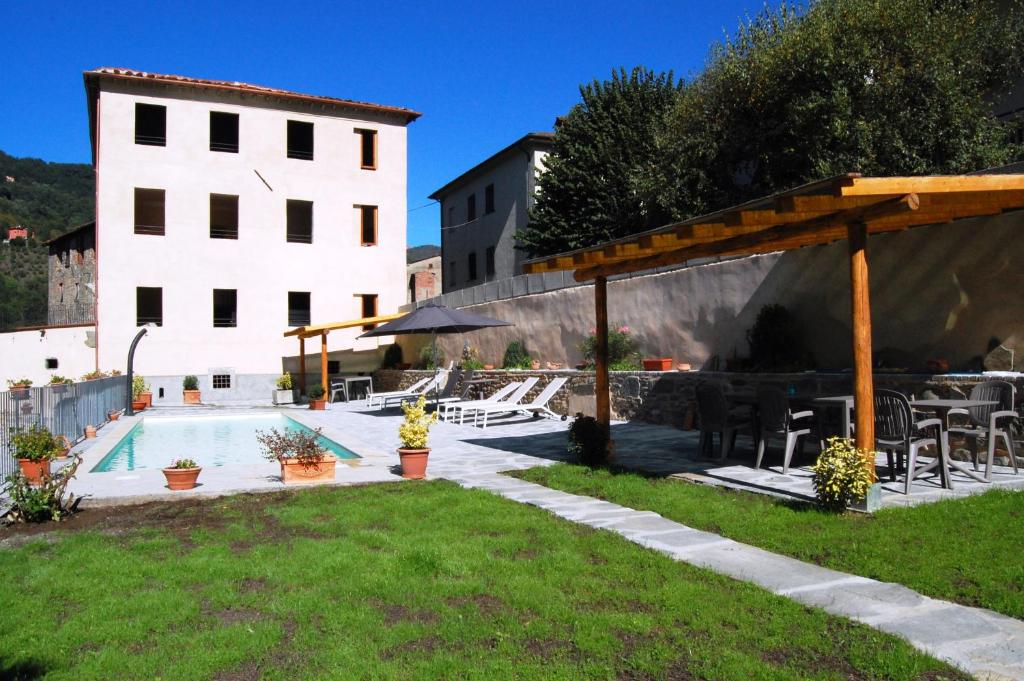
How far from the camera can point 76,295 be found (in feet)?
108

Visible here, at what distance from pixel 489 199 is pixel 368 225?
6.13 m

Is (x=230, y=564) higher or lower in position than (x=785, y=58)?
lower

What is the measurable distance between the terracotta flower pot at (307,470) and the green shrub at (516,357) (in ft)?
31.1

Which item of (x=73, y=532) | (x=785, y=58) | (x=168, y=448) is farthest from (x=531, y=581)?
(x=785, y=58)

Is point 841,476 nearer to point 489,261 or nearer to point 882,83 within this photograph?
point 882,83

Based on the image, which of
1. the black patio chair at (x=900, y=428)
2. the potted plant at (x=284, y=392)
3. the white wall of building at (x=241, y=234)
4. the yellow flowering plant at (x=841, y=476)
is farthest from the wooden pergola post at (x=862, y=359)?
the white wall of building at (x=241, y=234)

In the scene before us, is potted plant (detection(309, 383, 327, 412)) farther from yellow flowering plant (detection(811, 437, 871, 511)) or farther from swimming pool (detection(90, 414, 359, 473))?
yellow flowering plant (detection(811, 437, 871, 511))

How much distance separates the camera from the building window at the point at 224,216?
25.3 metres

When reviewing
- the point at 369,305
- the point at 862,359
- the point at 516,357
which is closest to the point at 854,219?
the point at 862,359

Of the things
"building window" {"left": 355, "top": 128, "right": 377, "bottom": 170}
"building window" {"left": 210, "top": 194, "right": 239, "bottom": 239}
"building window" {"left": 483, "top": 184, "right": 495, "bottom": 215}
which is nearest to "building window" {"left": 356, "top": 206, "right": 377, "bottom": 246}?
"building window" {"left": 355, "top": 128, "right": 377, "bottom": 170}

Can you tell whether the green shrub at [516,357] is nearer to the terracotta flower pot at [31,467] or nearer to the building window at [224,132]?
the terracotta flower pot at [31,467]

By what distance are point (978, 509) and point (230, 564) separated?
17.7ft

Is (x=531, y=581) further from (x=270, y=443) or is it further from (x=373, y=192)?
(x=373, y=192)

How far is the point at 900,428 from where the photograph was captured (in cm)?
650
